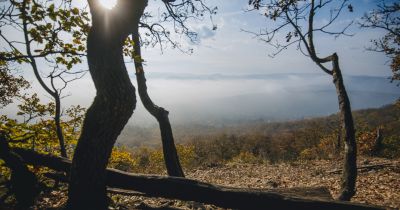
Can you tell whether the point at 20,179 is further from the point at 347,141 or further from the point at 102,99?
the point at 347,141

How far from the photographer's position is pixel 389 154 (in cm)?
2242

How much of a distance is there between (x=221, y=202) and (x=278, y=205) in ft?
3.56

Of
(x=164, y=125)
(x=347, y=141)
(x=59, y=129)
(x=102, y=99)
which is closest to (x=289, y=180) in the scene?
(x=347, y=141)

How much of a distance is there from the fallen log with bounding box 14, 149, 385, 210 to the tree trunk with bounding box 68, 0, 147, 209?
119cm

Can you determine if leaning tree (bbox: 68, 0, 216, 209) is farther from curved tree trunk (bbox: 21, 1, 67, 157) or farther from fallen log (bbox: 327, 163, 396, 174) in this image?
fallen log (bbox: 327, 163, 396, 174)

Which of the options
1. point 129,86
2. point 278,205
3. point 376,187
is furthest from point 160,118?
point 376,187

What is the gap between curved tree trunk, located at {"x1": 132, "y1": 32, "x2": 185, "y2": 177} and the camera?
34.4ft

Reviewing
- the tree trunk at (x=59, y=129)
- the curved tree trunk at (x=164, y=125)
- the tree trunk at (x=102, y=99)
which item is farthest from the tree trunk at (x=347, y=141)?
the tree trunk at (x=59, y=129)

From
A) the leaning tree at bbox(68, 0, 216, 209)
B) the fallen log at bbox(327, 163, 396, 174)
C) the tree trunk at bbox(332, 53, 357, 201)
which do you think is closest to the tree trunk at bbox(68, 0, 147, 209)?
the leaning tree at bbox(68, 0, 216, 209)

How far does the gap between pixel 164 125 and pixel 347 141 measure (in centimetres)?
583

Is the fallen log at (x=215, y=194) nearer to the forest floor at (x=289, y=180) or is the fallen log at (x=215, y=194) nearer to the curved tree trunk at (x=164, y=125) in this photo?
the forest floor at (x=289, y=180)

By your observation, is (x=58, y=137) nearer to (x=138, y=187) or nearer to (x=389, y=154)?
(x=138, y=187)

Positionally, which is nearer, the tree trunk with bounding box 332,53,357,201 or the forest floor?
the tree trunk with bounding box 332,53,357,201

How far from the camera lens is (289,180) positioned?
49.2 feet
